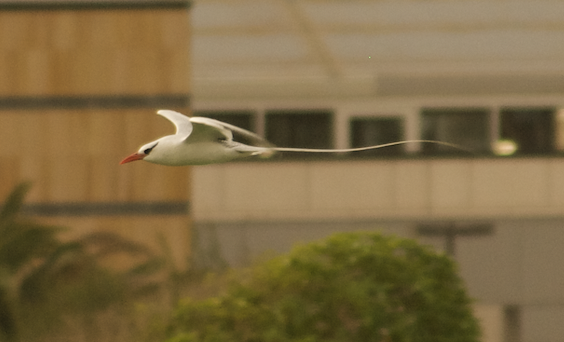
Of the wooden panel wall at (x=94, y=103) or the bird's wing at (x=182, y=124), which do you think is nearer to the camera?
the bird's wing at (x=182, y=124)

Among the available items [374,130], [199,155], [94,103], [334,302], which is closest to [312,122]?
[374,130]

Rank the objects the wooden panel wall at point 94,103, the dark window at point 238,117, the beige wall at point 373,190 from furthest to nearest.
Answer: the dark window at point 238,117 < the beige wall at point 373,190 < the wooden panel wall at point 94,103

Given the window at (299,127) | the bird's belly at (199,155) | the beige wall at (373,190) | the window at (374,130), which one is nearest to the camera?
the bird's belly at (199,155)

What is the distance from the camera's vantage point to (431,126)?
585 inches

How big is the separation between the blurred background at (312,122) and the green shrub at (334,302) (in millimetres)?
3149

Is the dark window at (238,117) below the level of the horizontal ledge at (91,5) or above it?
below

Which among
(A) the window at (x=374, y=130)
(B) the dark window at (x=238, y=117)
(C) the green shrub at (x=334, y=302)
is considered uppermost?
(B) the dark window at (x=238, y=117)

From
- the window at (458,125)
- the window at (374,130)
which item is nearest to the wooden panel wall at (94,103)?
the window at (374,130)

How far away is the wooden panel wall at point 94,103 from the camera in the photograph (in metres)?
8.75

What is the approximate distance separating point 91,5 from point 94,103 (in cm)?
118

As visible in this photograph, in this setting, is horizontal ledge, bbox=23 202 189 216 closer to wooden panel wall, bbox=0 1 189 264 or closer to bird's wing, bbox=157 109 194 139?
wooden panel wall, bbox=0 1 189 264

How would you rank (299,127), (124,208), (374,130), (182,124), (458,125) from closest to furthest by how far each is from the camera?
(182,124)
(124,208)
(374,130)
(458,125)
(299,127)

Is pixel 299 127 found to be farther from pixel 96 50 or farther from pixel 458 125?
pixel 96 50

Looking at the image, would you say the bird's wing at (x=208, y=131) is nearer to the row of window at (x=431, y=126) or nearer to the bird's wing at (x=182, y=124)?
the bird's wing at (x=182, y=124)
